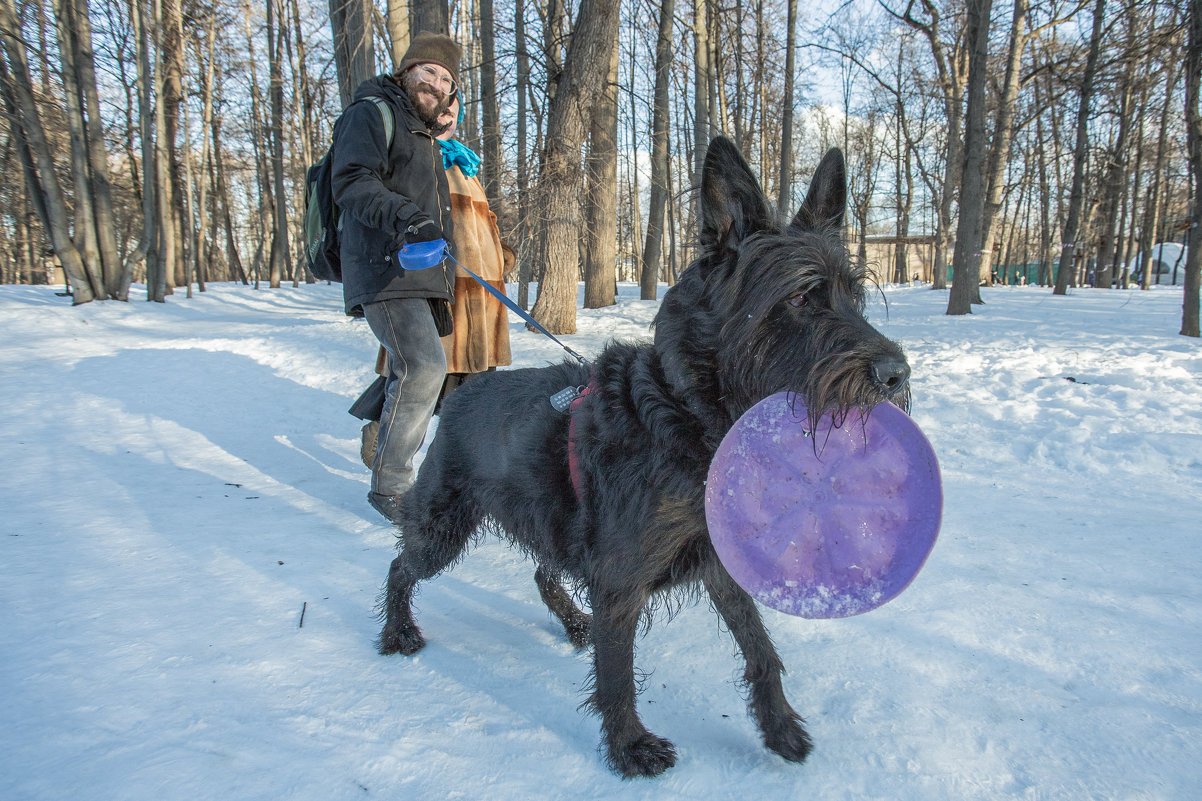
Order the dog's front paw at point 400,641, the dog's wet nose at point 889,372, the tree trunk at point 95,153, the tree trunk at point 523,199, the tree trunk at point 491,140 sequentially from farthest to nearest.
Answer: the tree trunk at point 95,153, the tree trunk at point 491,140, the tree trunk at point 523,199, the dog's front paw at point 400,641, the dog's wet nose at point 889,372

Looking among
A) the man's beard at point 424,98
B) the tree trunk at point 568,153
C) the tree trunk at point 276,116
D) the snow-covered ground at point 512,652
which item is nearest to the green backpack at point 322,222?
the man's beard at point 424,98

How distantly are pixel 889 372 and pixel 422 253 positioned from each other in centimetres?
234

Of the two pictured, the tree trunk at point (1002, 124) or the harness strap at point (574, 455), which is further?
the tree trunk at point (1002, 124)

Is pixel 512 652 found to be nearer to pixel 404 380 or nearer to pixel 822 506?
pixel 822 506

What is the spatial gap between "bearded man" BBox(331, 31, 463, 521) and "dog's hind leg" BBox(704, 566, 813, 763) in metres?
2.14

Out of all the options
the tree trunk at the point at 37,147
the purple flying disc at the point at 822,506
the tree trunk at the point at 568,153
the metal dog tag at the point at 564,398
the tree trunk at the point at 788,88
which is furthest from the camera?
the tree trunk at the point at 788,88

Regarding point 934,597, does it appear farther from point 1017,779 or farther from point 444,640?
point 444,640

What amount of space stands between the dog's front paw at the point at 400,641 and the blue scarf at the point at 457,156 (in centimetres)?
288

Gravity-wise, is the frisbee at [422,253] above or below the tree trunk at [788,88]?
below

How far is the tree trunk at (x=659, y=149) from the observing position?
14.0m

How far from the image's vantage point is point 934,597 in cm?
285

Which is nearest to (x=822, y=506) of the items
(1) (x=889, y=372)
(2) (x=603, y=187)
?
(1) (x=889, y=372)

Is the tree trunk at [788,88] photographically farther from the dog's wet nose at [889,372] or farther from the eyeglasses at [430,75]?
the dog's wet nose at [889,372]

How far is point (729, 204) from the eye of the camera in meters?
2.02
